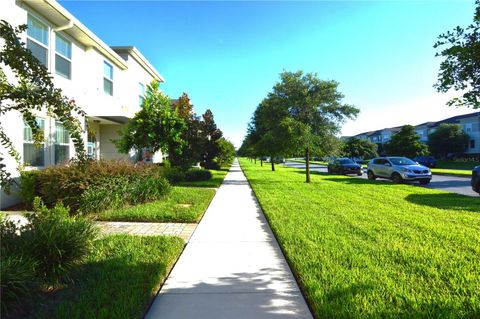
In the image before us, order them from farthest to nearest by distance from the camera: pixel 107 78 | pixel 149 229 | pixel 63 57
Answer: pixel 107 78, pixel 63 57, pixel 149 229

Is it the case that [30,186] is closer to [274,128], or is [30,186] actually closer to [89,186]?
[89,186]

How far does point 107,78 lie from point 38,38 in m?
4.81

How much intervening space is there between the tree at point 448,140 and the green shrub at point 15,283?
64.5m

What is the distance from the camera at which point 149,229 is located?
261 inches

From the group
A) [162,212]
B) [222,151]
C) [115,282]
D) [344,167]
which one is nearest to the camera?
[115,282]

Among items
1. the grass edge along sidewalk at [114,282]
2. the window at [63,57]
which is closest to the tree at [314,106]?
the window at [63,57]

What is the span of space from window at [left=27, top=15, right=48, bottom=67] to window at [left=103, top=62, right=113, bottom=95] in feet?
13.7

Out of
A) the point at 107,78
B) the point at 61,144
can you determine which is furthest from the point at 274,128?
the point at 61,144

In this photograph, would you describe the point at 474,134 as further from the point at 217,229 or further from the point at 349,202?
the point at 217,229

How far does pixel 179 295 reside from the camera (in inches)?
142

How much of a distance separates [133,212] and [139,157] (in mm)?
10670

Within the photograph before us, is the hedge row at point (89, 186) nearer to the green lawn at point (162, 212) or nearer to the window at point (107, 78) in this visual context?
the green lawn at point (162, 212)

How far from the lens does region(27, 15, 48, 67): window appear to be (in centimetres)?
930

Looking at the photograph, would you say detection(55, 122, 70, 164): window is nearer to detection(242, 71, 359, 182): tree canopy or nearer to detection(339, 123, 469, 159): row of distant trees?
detection(242, 71, 359, 182): tree canopy
